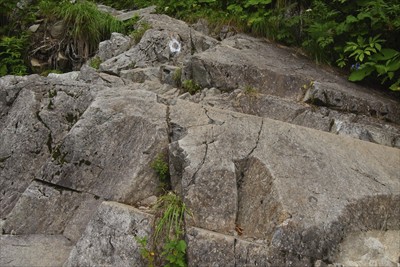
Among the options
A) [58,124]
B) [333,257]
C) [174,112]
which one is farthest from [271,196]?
[58,124]

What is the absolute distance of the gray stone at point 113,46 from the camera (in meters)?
7.85

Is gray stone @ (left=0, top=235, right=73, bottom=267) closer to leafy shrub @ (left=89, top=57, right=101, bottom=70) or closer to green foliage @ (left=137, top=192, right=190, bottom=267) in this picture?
green foliage @ (left=137, top=192, right=190, bottom=267)

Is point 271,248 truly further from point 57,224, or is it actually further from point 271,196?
point 57,224

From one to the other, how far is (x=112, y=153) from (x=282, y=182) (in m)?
2.09

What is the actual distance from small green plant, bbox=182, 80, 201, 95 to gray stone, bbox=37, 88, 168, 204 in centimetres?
122

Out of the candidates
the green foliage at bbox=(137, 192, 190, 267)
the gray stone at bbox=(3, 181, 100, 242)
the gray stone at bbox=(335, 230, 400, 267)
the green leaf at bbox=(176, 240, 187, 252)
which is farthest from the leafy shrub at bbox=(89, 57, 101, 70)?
the gray stone at bbox=(335, 230, 400, 267)

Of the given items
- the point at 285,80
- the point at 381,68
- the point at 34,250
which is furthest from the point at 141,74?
the point at 381,68

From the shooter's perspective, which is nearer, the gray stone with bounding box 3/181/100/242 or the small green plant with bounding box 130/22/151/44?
the gray stone with bounding box 3/181/100/242

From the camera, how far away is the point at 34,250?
4.14m

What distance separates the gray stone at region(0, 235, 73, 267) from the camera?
395cm

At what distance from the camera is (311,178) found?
13.6ft

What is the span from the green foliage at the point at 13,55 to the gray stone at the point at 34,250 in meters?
4.57

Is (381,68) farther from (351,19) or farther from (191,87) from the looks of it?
(191,87)

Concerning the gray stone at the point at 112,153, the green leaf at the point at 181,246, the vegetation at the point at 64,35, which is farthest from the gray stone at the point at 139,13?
the green leaf at the point at 181,246
